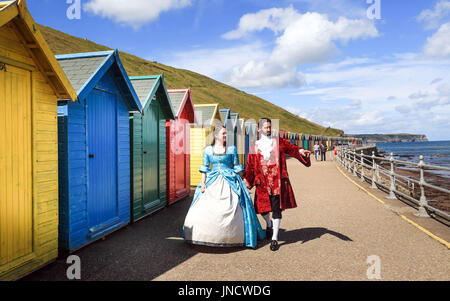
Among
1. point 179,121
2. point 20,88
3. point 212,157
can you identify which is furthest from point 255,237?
point 179,121

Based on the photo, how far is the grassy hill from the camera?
291 feet

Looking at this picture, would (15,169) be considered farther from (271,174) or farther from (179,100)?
(179,100)

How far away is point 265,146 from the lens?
5.29 metres

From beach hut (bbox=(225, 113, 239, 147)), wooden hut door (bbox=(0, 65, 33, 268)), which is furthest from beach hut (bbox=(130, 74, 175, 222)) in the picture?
beach hut (bbox=(225, 113, 239, 147))

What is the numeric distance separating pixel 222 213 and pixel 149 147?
367cm

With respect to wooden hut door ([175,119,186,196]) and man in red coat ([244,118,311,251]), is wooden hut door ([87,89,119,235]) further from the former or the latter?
wooden hut door ([175,119,186,196])

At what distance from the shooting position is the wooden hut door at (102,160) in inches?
218

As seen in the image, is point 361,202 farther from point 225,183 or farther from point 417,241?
point 225,183

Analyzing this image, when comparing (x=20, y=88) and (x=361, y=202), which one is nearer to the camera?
(x=20, y=88)

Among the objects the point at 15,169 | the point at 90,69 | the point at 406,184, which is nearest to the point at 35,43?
the point at 90,69

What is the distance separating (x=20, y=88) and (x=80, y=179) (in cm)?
169

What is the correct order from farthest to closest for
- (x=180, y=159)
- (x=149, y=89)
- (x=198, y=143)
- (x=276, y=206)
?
(x=198, y=143) → (x=180, y=159) → (x=149, y=89) → (x=276, y=206)
